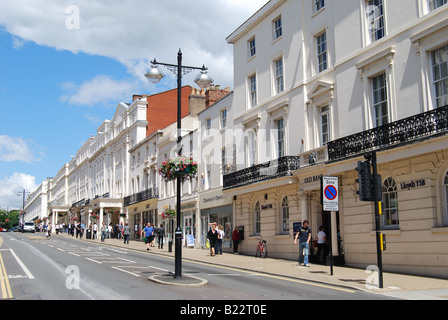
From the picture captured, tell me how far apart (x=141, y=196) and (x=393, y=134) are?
34986 mm

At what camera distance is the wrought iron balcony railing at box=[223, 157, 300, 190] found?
2319cm

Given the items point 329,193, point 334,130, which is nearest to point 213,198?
point 334,130

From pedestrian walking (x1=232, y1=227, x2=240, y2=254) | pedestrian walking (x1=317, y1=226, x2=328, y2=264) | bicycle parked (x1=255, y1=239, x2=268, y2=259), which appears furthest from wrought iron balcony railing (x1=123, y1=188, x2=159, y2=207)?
pedestrian walking (x1=317, y1=226, x2=328, y2=264)

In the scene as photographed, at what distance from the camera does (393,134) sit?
16688mm

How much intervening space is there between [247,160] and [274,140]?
3134mm

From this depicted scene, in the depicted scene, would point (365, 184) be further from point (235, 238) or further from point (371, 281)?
point (235, 238)

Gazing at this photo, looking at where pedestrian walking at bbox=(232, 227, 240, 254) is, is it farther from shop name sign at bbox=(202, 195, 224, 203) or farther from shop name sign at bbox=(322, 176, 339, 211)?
shop name sign at bbox=(322, 176, 339, 211)

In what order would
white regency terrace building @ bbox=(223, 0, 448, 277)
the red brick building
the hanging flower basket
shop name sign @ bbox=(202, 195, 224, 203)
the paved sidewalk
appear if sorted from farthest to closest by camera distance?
1. the red brick building
2. shop name sign @ bbox=(202, 195, 224, 203)
3. white regency terrace building @ bbox=(223, 0, 448, 277)
4. the hanging flower basket
5. the paved sidewalk

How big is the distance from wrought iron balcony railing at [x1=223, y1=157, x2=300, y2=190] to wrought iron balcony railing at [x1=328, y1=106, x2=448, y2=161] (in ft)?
10.7

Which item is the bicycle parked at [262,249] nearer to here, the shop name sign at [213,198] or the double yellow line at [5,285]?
the shop name sign at [213,198]

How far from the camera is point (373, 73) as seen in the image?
1872 cm

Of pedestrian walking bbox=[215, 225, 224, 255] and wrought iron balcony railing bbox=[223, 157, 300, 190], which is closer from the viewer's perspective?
wrought iron balcony railing bbox=[223, 157, 300, 190]
